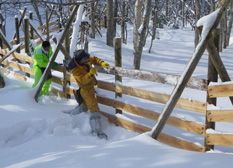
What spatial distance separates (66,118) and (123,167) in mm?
2601

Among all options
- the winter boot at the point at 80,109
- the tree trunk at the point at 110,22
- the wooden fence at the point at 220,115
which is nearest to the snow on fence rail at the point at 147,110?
the wooden fence at the point at 220,115

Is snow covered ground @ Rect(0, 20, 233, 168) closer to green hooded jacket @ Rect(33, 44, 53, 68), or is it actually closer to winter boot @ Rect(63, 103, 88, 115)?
winter boot @ Rect(63, 103, 88, 115)

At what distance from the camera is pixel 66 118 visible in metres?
4.97

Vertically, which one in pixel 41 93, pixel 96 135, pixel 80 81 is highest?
pixel 80 81

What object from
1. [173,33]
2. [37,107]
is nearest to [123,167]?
[37,107]

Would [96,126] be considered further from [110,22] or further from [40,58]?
[110,22]

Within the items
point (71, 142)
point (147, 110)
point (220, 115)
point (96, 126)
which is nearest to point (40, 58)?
point (96, 126)

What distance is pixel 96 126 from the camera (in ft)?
15.6

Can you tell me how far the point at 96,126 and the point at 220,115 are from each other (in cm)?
221

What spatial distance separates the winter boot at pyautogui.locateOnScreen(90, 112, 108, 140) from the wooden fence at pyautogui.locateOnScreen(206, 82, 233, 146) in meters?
1.85

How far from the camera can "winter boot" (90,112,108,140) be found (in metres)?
4.66

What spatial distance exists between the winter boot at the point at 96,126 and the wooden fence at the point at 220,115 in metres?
1.85

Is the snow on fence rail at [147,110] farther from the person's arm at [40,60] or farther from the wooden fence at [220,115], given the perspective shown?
the person's arm at [40,60]

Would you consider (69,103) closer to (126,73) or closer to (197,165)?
(126,73)
